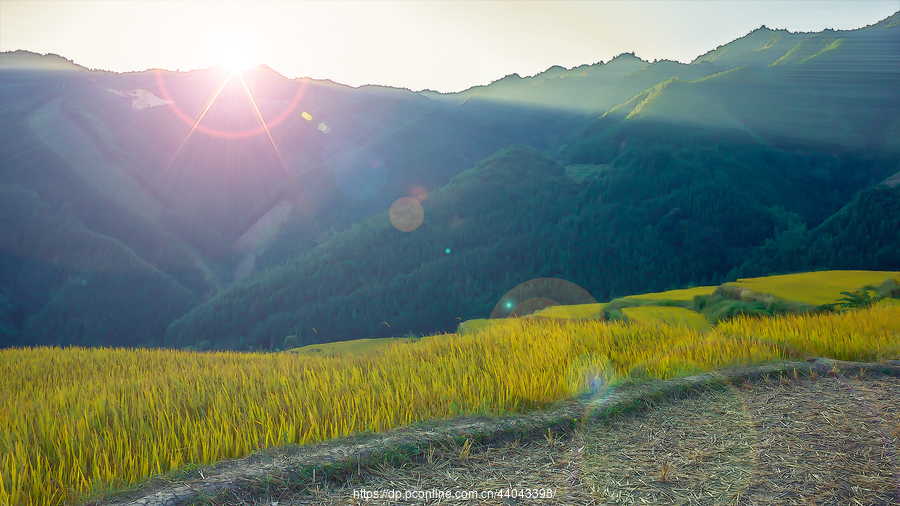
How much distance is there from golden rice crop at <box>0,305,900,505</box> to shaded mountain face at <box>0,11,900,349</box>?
8.25 meters

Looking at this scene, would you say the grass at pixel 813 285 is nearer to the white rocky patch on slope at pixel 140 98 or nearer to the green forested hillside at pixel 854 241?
the green forested hillside at pixel 854 241

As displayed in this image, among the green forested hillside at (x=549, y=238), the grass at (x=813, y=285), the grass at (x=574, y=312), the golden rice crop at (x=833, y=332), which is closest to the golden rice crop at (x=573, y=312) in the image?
the grass at (x=574, y=312)

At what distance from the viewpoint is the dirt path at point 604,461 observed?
1994mm

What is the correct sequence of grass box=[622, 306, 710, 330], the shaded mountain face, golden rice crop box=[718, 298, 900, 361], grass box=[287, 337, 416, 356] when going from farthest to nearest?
the shaded mountain face, grass box=[622, 306, 710, 330], grass box=[287, 337, 416, 356], golden rice crop box=[718, 298, 900, 361]

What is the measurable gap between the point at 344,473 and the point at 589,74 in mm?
38291

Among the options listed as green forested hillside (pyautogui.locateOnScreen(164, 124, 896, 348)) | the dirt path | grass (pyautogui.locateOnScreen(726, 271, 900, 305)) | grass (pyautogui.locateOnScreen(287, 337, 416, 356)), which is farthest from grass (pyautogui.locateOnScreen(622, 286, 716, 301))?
green forested hillside (pyautogui.locateOnScreen(164, 124, 896, 348))

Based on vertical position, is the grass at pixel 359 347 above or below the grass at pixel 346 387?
below

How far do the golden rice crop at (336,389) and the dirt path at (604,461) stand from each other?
25cm

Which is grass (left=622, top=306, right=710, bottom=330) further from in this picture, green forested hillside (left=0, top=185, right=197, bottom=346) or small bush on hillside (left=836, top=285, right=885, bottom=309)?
green forested hillside (left=0, top=185, right=197, bottom=346)

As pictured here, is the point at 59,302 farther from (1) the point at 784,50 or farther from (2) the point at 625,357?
(1) the point at 784,50

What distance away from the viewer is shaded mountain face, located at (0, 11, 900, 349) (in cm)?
1545

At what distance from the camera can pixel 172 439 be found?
8.13ft

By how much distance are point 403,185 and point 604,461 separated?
29155 millimetres

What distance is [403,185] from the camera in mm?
30547
